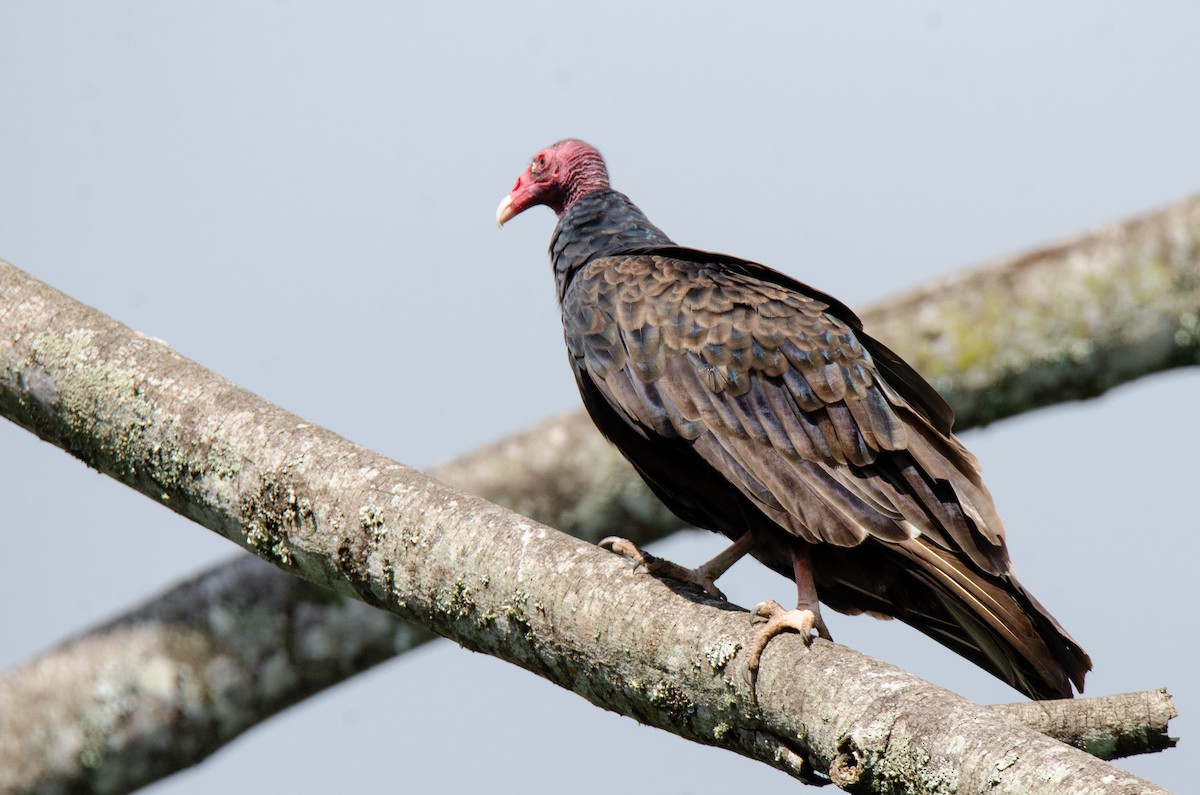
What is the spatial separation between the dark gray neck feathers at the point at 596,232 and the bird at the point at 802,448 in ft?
0.77

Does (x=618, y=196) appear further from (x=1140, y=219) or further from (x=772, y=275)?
(x=1140, y=219)

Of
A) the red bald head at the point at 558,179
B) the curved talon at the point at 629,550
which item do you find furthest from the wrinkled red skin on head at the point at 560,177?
the curved talon at the point at 629,550

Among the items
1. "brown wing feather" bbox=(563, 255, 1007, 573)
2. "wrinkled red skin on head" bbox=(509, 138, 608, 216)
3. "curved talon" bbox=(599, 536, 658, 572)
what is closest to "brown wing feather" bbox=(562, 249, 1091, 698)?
"brown wing feather" bbox=(563, 255, 1007, 573)

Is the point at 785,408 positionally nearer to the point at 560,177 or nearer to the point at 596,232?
the point at 596,232

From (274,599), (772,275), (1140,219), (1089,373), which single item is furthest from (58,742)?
(1140,219)

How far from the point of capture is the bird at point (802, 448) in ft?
11.1

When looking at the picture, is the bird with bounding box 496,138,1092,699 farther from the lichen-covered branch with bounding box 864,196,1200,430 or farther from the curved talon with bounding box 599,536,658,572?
the lichen-covered branch with bounding box 864,196,1200,430

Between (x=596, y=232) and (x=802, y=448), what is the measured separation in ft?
4.42

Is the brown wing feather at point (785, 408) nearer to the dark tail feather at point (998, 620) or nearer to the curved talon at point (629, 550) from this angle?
the dark tail feather at point (998, 620)

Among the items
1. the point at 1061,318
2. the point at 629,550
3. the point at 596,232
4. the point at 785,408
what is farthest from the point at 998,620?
the point at 1061,318

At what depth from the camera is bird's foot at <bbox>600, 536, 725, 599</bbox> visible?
3.59 meters

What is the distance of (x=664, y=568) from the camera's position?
3.60m

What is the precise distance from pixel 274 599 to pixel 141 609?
671 mm

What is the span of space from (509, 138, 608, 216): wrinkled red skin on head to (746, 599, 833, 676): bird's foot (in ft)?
Result: 7.87
